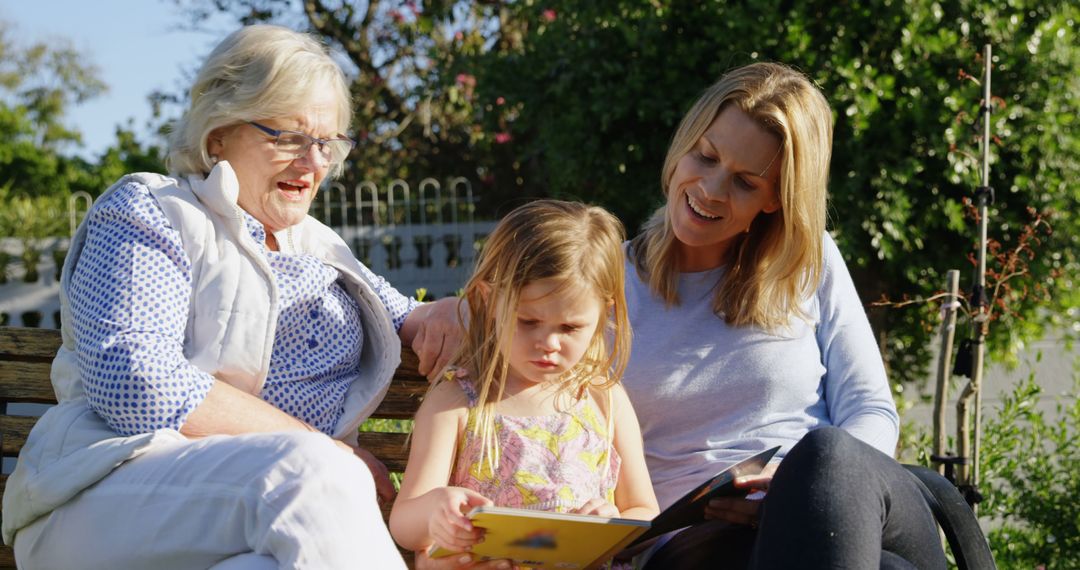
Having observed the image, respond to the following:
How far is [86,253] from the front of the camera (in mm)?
2354

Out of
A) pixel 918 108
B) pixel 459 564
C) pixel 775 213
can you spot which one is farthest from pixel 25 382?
pixel 918 108

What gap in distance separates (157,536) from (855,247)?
3.80 meters

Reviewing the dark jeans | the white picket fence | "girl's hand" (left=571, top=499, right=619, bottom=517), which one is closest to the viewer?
the dark jeans

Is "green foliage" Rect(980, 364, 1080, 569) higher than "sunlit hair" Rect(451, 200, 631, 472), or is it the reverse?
"sunlit hair" Rect(451, 200, 631, 472)

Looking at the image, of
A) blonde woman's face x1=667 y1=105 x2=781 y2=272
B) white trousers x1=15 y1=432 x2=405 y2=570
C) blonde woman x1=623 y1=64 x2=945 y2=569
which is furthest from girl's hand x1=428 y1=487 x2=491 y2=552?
blonde woman's face x1=667 y1=105 x2=781 y2=272

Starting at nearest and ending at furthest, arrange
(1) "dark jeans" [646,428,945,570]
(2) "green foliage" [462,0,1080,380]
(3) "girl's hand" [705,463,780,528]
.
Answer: (1) "dark jeans" [646,428,945,570] → (3) "girl's hand" [705,463,780,528] → (2) "green foliage" [462,0,1080,380]

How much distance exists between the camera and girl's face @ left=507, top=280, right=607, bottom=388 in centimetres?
243

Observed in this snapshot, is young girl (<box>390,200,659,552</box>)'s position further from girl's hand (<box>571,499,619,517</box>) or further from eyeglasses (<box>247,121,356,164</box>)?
eyeglasses (<box>247,121,356,164</box>)

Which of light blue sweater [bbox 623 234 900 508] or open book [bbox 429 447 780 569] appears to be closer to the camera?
open book [bbox 429 447 780 569]

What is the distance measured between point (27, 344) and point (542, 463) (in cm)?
124

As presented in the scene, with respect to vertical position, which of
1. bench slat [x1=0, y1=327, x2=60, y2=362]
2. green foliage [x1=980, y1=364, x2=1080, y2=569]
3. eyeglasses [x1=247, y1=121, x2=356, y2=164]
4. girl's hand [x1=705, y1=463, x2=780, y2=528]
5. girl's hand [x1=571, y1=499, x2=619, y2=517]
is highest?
eyeglasses [x1=247, y1=121, x2=356, y2=164]

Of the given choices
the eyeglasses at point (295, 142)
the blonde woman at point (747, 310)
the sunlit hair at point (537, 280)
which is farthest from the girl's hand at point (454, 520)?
the eyeglasses at point (295, 142)

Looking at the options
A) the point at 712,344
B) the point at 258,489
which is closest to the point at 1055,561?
the point at 712,344

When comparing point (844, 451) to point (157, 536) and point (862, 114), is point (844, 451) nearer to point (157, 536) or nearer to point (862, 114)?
point (157, 536)
